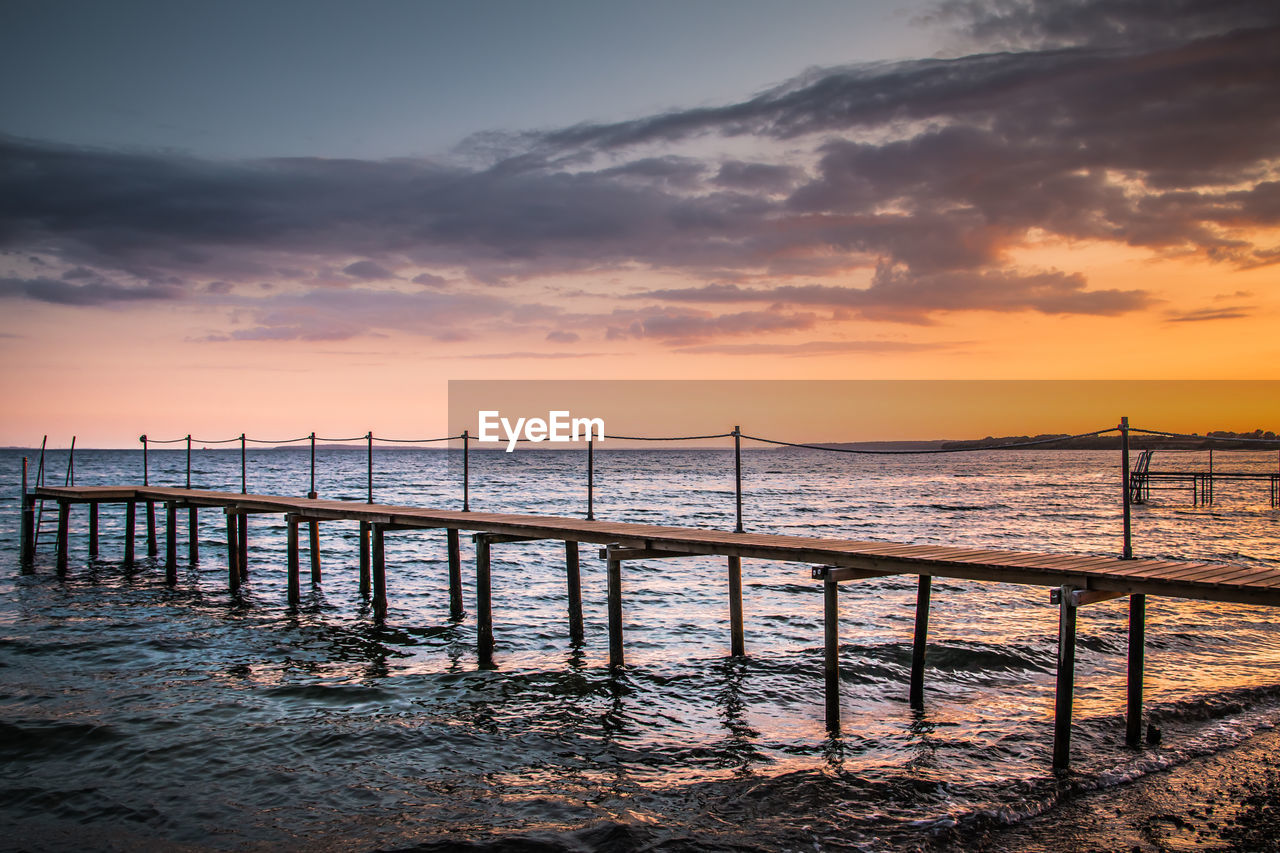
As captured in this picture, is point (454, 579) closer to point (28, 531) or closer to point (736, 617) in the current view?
point (736, 617)

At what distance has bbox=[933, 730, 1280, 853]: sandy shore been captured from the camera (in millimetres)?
6016

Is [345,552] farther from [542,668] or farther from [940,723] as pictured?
[940,723]

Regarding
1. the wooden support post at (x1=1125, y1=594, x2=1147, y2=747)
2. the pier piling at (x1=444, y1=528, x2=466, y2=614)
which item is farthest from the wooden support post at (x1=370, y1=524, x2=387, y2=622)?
the wooden support post at (x1=1125, y1=594, x2=1147, y2=747)

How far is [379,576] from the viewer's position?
1458 cm

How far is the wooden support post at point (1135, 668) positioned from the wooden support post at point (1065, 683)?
60 centimetres

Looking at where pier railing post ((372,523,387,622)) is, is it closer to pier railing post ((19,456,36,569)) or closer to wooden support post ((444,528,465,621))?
wooden support post ((444,528,465,621))

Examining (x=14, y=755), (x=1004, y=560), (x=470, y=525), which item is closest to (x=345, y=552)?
(x=470, y=525)

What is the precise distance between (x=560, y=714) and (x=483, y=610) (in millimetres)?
2767

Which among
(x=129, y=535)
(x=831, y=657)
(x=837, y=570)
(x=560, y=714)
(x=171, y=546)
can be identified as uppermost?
(x=837, y=570)

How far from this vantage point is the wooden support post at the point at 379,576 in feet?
46.9

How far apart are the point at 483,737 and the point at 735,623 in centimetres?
434

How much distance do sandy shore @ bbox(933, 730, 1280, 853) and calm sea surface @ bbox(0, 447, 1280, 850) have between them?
0.25m

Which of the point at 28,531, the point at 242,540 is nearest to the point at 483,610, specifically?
the point at 242,540

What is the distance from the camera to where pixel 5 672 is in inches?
442
